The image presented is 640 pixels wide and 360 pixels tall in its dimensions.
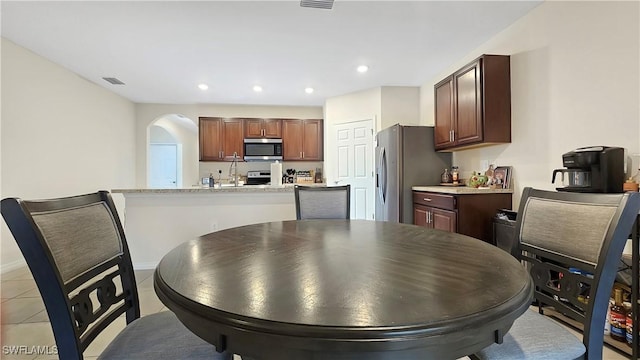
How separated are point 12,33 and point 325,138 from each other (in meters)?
4.40

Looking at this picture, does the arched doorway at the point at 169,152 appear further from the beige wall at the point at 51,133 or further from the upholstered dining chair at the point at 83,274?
the upholstered dining chair at the point at 83,274

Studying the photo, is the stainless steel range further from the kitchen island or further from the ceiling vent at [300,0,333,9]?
the ceiling vent at [300,0,333,9]

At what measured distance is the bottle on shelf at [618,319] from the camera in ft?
5.90

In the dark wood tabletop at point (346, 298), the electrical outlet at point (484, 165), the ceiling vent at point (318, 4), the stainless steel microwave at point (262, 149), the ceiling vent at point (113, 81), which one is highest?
the ceiling vent at point (113, 81)

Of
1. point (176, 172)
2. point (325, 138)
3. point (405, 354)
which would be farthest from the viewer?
point (176, 172)

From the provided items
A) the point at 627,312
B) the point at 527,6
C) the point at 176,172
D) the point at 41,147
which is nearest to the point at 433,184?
the point at 527,6

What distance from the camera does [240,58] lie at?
3.72 metres

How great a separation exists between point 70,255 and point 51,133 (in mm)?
4007

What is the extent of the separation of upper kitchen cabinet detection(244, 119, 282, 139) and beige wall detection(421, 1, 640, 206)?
3.94m

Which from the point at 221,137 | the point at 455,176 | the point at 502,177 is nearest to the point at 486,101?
the point at 502,177

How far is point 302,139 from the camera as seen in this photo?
6.14 metres

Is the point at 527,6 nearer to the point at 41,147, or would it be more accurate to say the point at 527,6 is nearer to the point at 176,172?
the point at 41,147

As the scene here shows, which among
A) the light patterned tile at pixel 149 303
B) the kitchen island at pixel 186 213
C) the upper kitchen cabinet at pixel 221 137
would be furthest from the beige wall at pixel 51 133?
the light patterned tile at pixel 149 303

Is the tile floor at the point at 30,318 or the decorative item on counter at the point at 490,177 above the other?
the decorative item on counter at the point at 490,177
